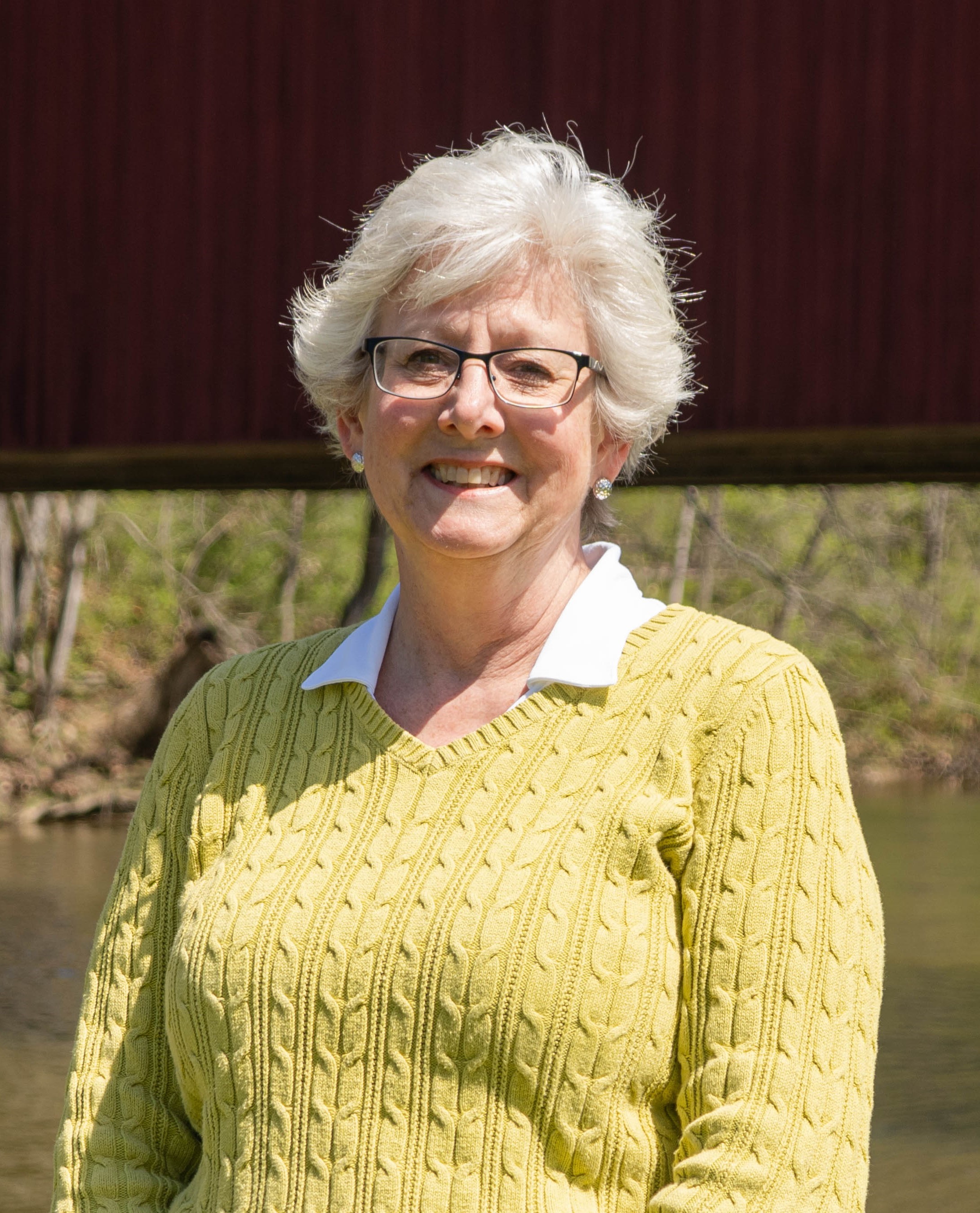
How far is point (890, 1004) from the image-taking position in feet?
22.9

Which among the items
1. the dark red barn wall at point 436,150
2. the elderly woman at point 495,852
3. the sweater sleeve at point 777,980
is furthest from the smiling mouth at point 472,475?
the dark red barn wall at point 436,150

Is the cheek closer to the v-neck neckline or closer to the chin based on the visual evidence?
the chin

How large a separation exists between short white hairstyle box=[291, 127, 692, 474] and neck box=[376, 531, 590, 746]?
0.69 feet

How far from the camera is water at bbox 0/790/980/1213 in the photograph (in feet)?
16.5

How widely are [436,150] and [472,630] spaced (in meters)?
5.14

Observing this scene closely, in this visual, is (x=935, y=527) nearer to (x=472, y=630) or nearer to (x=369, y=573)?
(x=369, y=573)

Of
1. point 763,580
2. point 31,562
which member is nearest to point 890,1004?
point 31,562

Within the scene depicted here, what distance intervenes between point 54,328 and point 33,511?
30.7ft

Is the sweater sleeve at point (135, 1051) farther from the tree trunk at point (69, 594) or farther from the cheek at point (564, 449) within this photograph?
the tree trunk at point (69, 594)

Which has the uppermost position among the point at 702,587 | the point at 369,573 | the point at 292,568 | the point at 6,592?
the point at 369,573

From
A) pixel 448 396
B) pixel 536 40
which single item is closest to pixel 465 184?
pixel 448 396

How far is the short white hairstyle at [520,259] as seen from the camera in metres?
1.66

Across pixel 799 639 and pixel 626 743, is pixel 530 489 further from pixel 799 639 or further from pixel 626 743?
pixel 799 639

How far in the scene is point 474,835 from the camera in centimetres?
159
